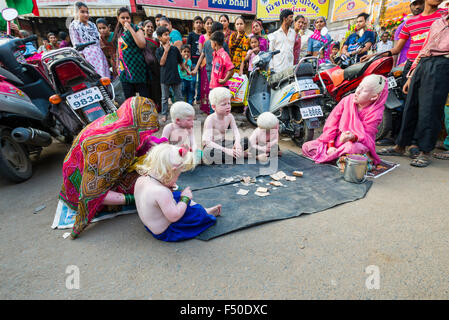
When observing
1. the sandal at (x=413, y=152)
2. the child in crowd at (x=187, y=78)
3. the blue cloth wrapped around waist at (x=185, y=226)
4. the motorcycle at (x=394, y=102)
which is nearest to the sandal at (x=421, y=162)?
the sandal at (x=413, y=152)

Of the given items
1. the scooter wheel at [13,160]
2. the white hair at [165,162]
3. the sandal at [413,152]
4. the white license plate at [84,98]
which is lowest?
the sandal at [413,152]

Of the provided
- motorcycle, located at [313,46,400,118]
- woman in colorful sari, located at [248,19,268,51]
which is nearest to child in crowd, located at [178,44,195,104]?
woman in colorful sari, located at [248,19,268,51]

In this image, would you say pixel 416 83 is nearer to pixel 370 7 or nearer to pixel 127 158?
pixel 127 158

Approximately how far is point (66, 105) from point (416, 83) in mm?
4860

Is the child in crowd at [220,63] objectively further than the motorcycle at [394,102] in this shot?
Yes

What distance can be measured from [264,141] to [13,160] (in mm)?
3276

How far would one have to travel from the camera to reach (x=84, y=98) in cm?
317

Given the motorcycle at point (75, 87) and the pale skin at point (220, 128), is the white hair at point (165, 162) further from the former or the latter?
the motorcycle at point (75, 87)

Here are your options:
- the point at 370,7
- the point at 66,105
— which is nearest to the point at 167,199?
the point at 66,105

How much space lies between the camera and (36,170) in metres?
3.31

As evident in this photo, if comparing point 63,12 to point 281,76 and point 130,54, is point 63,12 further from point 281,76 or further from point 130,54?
point 281,76

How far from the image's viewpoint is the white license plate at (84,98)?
10.3 feet

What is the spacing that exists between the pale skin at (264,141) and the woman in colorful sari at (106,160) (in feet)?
5.28

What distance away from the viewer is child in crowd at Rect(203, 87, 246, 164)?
3184 mm
